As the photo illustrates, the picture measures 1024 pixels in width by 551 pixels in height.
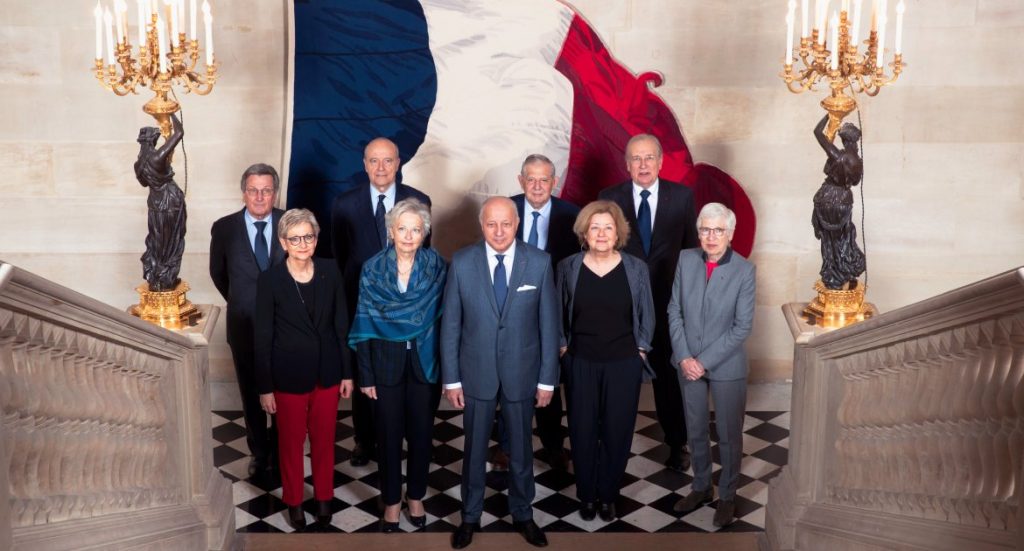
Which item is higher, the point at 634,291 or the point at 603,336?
the point at 634,291

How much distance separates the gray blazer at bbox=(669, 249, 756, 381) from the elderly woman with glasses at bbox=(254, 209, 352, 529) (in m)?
1.79

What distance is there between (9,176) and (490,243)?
→ 3.76 m

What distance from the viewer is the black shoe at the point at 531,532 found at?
6.42 m

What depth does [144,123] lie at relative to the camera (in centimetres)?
828

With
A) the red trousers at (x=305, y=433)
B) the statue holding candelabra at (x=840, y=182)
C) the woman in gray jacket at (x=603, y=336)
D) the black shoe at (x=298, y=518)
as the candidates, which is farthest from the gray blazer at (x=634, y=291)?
the black shoe at (x=298, y=518)

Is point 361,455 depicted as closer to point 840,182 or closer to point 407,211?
point 407,211

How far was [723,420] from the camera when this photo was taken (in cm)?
678

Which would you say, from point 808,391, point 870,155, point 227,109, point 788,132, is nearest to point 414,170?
point 227,109

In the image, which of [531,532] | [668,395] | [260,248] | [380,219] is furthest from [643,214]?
[260,248]

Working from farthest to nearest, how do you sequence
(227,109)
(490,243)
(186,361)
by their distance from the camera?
(227,109)
(490,243)
(186,361)

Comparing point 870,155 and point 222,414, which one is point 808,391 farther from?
point 222,414

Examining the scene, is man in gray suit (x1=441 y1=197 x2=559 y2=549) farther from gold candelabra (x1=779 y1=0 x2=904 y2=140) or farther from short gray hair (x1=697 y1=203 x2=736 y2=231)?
gold candelabra (x1=779 y1=0 x2=904 y2=140)

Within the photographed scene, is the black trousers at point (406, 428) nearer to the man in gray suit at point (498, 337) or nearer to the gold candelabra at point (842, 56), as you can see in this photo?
the man in gray suit at point (498, 337)

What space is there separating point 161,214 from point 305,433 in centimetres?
144
